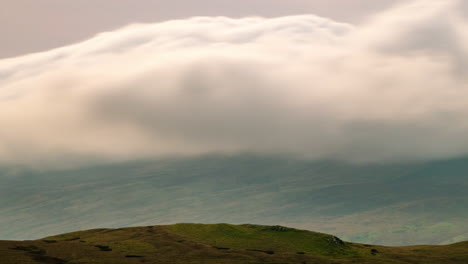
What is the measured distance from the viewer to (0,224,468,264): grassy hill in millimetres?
131750

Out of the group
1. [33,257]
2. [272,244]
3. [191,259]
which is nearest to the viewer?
[33,257]

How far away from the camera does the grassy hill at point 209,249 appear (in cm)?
13175

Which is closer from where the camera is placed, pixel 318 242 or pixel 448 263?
pixel 448 263

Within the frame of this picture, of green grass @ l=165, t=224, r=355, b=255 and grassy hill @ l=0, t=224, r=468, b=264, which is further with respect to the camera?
green grass @ l=165, t=224, r=355, b=255

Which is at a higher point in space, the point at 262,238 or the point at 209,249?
the point at 262,238

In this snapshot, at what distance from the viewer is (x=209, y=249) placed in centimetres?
14812

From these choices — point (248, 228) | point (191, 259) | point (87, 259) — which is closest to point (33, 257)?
point (87, 259)

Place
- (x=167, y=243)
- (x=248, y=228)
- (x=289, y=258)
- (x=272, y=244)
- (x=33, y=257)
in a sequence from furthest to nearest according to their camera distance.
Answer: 1. (x=248, y=228)
2. (x=272, y=244)
3. (x=167, y=243)
4. (x=289, y=258)
5. (x=33, y=257)

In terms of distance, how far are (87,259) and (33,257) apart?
11.5m

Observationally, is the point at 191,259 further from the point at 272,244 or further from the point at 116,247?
the point at 272,244

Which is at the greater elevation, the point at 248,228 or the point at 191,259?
the point at 248,228

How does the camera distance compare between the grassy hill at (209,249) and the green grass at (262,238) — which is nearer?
the grassy hill at (209,249)

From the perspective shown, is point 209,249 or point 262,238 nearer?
point 209,249

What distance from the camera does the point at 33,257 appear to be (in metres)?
125
